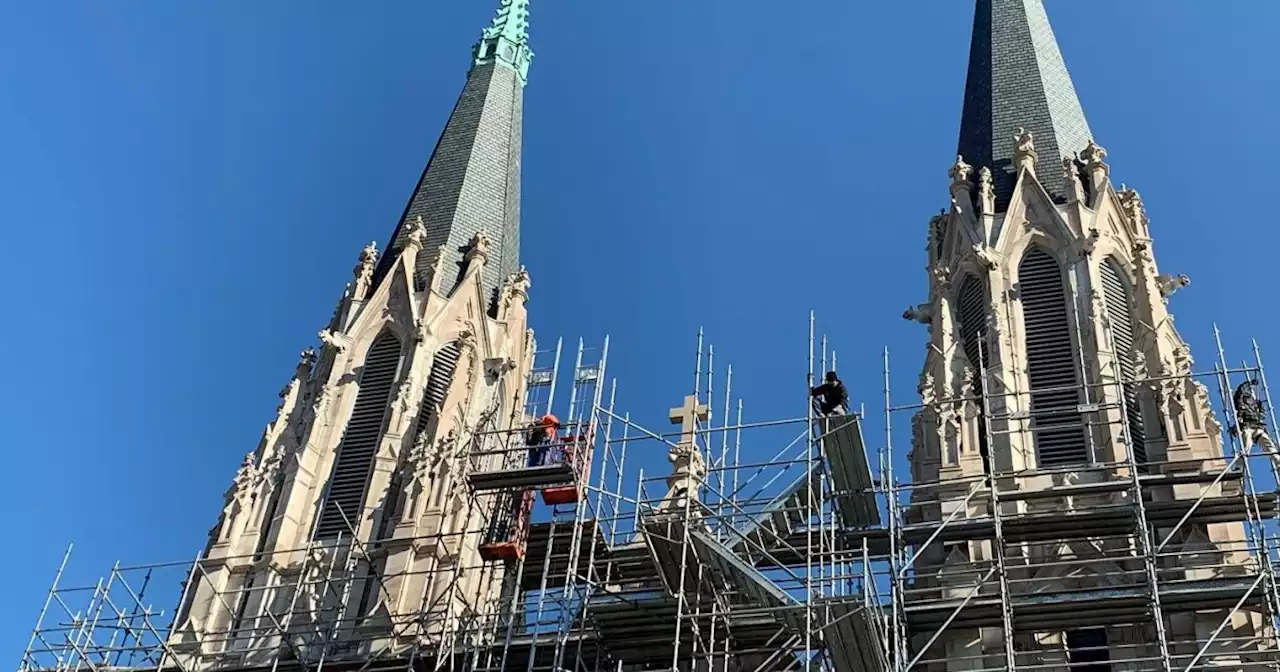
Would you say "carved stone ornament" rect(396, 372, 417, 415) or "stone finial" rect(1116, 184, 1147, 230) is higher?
"stone finial" rect(1116, 184, 1147, 230)

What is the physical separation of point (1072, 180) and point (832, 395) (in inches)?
394

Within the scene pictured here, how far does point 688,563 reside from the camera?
21.0 m

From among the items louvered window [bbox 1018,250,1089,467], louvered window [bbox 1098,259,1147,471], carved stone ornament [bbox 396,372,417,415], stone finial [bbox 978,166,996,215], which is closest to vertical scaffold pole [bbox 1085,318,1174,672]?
louvered window [bbox 1098,259,1147,471]

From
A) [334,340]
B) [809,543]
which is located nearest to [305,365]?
[334,340]

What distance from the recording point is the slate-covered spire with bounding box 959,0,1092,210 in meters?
30.6

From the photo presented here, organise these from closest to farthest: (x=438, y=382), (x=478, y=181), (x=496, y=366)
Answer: (x=438, y=382)
(x=496, y=366)
(x=478, y=181)

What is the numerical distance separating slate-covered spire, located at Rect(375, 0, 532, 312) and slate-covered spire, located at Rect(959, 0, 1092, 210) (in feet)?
35.0

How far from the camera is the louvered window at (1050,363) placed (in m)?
23.4

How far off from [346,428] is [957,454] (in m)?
12.0

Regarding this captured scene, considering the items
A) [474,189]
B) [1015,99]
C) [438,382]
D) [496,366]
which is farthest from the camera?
[474,189]

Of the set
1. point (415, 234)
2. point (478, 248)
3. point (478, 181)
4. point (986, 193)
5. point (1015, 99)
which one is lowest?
point (986, 193)

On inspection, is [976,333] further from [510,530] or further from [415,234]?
[415,234]

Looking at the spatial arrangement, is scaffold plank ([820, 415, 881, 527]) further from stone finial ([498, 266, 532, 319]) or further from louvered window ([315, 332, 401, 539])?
stone finial ([498, 266, 532, 319])

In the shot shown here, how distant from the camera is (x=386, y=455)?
91.4 ft
